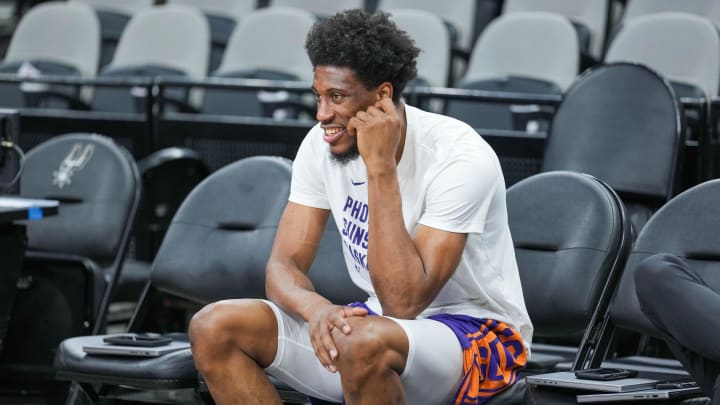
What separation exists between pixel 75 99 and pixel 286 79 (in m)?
1.11

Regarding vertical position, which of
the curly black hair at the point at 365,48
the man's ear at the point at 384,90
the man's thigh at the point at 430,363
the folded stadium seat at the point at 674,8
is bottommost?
the man's thigh at the point at 430,363

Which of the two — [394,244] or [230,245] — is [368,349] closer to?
[394,244]

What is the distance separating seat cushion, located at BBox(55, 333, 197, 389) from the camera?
264cm

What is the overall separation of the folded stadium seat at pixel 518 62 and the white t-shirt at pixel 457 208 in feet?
8.72

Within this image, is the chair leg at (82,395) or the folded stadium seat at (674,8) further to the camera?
the folded stadium seat at (674,8)

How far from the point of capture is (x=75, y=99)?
227 inches

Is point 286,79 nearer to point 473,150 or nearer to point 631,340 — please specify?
point 631,340

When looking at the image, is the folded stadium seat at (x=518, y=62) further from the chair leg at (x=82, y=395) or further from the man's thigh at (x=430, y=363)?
the man's thigh at (x=430, y=363)

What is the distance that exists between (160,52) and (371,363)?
454 centimetres

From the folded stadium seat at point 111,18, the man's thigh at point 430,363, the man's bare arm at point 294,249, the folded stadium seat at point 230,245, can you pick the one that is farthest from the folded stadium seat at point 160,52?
the man's thigh at point 430,363

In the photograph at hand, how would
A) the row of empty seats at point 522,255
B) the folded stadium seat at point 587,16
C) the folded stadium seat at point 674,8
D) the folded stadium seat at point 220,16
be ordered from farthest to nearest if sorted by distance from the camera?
1. the folded stadium seat at point 220,16
2. the folded stadium seat at point 587,16
3. the folded stadium seat at point 674,8
4. the row of empty seats at point 522,255

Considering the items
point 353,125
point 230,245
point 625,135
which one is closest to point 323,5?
point 625,135

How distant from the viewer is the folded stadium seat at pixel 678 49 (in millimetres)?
4875

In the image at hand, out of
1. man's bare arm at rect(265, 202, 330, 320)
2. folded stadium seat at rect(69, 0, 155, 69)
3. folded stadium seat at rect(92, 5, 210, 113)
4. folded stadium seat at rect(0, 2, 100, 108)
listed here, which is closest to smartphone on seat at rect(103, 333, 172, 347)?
man's bare arm at rect(265, 202, 330, 320)
